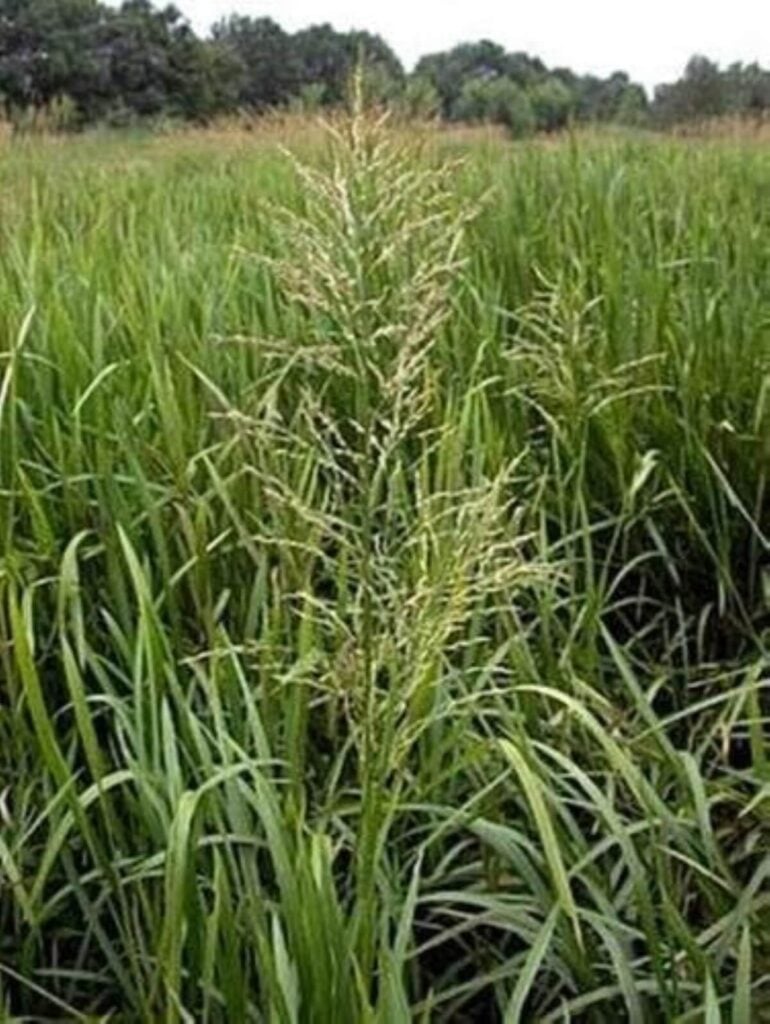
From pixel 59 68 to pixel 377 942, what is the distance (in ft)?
77.5

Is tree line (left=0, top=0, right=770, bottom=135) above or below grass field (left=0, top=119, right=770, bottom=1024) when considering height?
above

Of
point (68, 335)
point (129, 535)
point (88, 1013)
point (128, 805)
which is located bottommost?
point (88, 1013)

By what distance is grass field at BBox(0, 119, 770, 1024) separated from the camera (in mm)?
804

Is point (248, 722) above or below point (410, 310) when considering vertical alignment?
below

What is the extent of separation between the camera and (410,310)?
0.81 metres

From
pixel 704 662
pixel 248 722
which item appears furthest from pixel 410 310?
pixel 704 662

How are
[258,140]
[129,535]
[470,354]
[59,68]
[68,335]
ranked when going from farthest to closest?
1. [59,68]
2. [258,140]
3. [470,354]
4. [68,335]
5. [129,535]

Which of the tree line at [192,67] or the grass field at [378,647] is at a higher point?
the tree line at [192,67]

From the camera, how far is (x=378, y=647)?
2.38 feet

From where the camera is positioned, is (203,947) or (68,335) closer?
(203,947)

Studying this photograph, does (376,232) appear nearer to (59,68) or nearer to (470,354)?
(470,354)

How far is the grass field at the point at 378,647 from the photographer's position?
0.80 meters

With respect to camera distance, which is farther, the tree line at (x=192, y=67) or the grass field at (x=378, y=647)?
the tree line at (x=192, y=67)

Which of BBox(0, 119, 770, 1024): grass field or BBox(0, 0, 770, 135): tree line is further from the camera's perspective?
BBox(0, 0, 770, 135): tree line
